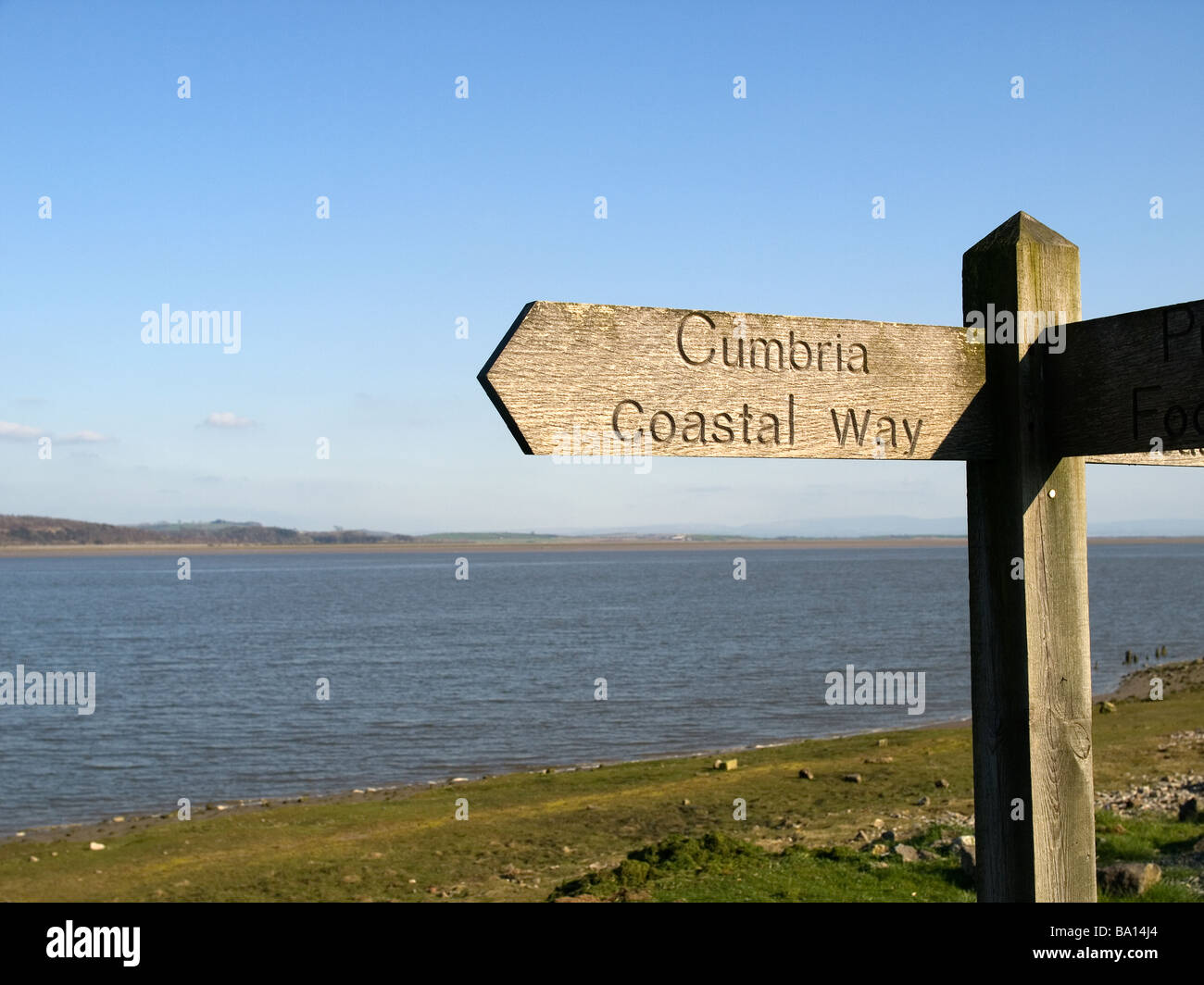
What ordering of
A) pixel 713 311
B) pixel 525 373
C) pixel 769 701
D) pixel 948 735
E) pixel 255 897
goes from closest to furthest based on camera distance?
pixel 525 373 < pixel 713 311 < pixel 255 897 < pixel 948 735 < pixel 769 701

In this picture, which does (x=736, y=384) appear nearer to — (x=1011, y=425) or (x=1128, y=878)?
(x=1011, y=425)

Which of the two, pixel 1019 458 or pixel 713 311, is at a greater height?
pixel 713 311

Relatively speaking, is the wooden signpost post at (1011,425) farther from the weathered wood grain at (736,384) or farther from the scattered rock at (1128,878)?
the scattered rock at (1128,878)

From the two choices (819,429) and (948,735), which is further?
(948,735)

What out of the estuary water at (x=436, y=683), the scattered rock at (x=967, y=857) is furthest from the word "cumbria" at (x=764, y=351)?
the estuary water at (x=436, y=683)

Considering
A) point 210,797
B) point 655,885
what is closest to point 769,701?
point 210,797

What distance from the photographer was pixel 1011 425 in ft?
9.17

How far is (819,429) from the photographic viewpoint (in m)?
2.63

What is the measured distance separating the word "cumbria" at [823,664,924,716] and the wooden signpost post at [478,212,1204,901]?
1051 inches

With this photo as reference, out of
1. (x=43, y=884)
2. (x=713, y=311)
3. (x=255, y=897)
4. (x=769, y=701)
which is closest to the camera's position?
(x=713, y=311)

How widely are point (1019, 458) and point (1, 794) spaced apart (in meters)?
23.3

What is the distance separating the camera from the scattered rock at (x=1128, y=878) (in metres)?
7.86

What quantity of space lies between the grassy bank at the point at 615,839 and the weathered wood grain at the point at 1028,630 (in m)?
6.21

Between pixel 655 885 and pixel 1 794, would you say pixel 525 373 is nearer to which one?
pixel 655 885
